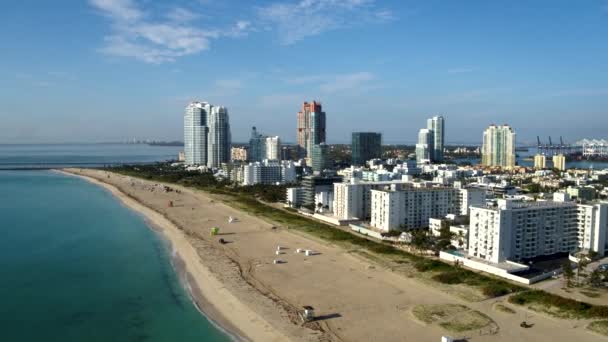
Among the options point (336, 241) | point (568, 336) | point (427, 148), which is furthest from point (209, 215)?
point (427, 148)

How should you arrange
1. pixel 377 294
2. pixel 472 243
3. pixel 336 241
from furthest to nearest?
1. pixel 336 241
2. pixel 472 243
3. pixel 377 294

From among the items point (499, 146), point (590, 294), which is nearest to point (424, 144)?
point (499, 146)

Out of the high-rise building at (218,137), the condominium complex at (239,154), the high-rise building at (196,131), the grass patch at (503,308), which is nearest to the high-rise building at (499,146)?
the condominium complex at (239,154)

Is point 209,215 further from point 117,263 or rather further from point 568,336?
point 568,336

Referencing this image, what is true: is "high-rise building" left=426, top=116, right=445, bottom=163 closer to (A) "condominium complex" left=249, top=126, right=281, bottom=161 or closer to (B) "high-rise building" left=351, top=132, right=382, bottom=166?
(B) "high-rise building" left=351, top=132, right=382, bottom=166

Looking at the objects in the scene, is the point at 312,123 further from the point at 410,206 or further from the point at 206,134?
the point at 410,206

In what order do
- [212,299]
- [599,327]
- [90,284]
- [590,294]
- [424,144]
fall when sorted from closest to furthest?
[599,327] → [590,294] → [212,299] → [90,284] → [424,144]

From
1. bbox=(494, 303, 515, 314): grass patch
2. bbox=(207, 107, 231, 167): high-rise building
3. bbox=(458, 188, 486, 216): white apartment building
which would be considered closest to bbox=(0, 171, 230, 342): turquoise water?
bbox=(494, 303, 515, 314): grass patch
